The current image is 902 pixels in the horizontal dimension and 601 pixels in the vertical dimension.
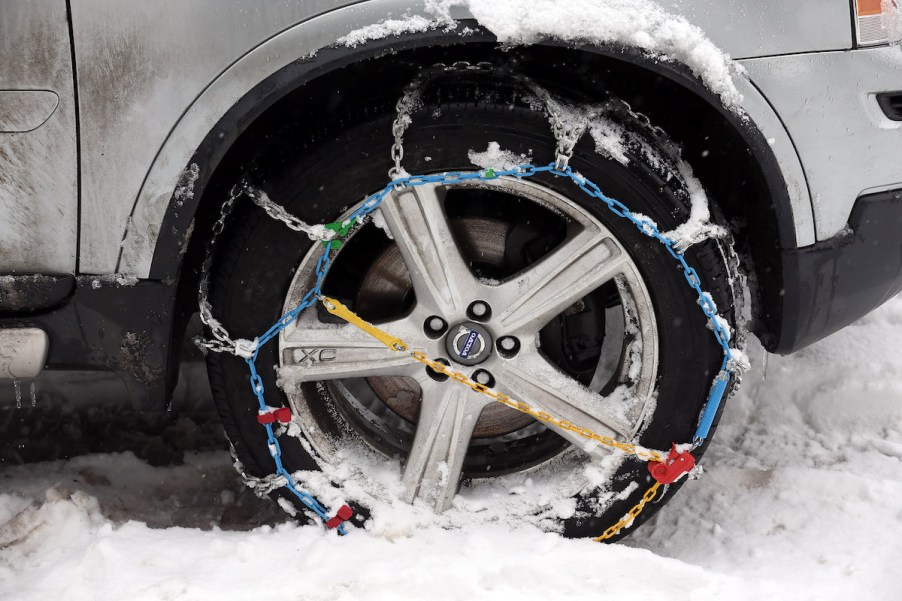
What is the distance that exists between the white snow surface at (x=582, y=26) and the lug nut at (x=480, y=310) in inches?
25.3

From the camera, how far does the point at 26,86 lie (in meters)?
1.50

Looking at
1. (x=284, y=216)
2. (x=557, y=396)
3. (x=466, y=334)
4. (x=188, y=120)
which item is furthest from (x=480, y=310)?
(x=188, y=120)

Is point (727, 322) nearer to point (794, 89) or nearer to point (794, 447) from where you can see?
point (794, 89)

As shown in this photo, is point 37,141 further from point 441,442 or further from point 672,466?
point 672,466

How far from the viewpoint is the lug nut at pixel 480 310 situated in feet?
6.07

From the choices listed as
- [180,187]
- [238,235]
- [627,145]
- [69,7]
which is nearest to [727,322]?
[627,145]

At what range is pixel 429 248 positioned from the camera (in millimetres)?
1812

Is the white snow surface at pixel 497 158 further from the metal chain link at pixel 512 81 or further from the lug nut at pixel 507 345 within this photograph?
the lug nut at pixel 507 345

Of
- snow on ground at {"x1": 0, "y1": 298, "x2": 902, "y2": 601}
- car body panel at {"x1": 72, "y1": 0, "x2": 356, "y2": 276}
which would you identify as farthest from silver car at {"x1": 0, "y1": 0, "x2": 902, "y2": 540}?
snow on ground at {"x1": 0, "y1": 298, "x2": 902, "y2": 601}

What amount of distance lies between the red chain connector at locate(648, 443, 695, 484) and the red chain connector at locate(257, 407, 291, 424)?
3.19 ft

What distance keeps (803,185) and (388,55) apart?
3.23ft

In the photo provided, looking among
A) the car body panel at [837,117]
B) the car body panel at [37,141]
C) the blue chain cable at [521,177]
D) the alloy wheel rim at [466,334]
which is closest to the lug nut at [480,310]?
the alloy wheel rim at [466,334]

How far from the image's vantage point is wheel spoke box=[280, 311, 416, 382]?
1875 mm

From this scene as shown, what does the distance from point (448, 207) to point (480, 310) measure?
15.2 inches
